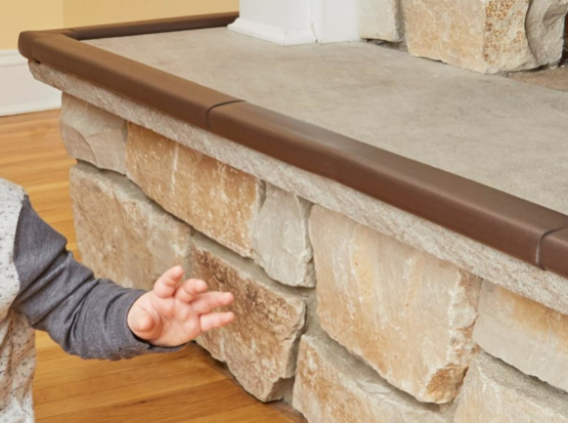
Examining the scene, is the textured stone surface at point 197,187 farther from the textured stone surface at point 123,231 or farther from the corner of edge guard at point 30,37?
the corner of edge guard at point 30,37

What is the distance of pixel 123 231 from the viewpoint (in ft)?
6.66

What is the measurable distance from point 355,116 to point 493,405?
1.72ft

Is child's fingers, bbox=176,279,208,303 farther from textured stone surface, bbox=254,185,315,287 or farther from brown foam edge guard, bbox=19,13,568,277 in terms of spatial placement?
textured stone surface, bbox=254,185,315,287

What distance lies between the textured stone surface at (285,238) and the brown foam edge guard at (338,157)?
0.15 metres

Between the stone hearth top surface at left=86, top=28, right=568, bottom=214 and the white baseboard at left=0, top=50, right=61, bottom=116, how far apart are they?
1.74 meters

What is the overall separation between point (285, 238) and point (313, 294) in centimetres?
10

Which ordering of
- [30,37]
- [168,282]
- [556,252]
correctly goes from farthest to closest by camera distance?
[30,37]
[168,282]
[556,252]

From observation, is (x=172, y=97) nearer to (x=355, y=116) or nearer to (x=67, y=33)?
(x=355, y=116)

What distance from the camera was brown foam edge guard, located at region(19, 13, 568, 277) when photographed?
3.49ft

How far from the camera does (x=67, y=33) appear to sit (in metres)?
2.09

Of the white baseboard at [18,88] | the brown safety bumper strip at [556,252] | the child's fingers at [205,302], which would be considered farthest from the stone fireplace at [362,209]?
the white baseboard at [18,88]

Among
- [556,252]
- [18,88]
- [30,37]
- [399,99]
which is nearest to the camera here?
[556,252]

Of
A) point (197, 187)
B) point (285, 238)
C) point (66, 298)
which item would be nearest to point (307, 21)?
point (197, 187)

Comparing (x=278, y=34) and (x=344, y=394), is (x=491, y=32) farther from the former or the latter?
(x=344, y=394)
